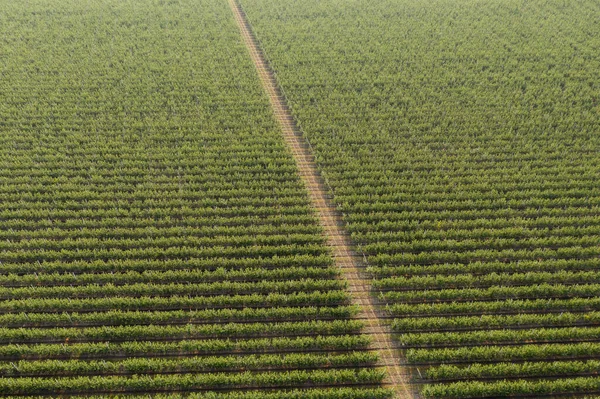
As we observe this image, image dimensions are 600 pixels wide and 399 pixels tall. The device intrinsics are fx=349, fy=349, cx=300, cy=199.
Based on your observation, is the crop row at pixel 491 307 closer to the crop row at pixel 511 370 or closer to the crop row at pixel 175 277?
the crop row at pixel 511 370

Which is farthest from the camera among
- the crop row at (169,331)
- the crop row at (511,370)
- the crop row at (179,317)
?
the crop row at (179,317)

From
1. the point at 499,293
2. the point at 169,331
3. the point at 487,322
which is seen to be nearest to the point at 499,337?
the point at 487,322

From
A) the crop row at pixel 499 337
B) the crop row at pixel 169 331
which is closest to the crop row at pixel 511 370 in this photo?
the crop row at pixel 499 337

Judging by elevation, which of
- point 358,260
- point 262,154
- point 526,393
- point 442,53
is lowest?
point 526,393

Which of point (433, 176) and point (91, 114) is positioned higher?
point (91, 114)

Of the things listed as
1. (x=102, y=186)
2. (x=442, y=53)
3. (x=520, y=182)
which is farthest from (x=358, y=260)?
(x=442, y=53)

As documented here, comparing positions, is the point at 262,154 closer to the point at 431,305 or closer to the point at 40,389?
the point at 431,305

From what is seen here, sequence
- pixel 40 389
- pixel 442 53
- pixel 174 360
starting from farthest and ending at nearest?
pixel 442 53, pixel 174 360, pixel 40 389
